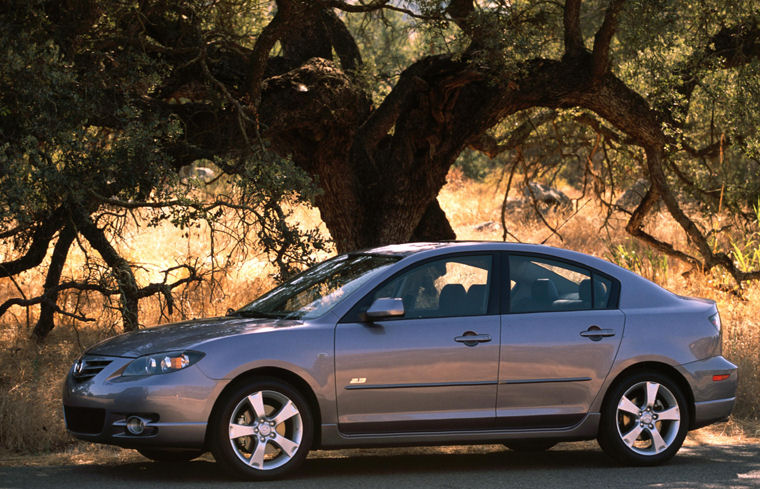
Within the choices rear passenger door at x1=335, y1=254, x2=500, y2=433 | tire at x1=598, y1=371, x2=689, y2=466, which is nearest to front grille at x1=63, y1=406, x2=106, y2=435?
rear passenger door at x1=335, y1=254, x2=500, y2=433

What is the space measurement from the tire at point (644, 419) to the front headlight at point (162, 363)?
2870 millimetres

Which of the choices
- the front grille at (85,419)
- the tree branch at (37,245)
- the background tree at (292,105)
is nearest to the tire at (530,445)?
the background tree at (292,105)

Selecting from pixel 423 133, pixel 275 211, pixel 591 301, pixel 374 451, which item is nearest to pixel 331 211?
pixel 423 133

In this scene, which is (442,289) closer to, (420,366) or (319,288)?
(420,366)

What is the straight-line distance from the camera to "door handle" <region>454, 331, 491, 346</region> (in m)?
6.86

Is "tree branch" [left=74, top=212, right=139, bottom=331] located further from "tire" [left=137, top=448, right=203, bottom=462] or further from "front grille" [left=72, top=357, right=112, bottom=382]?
"front grille" [left=72, top=357, right=112, bottom=382]

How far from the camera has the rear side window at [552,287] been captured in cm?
719

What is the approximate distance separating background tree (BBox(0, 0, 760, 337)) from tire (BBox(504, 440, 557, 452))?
2654 mm

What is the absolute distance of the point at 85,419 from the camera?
6.51m

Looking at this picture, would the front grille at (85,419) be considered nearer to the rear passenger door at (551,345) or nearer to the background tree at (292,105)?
the background tree at (292,105)

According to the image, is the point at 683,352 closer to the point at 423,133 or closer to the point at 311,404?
the point at 311,404

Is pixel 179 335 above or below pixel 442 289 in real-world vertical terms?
below

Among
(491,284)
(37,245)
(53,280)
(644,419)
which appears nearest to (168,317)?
(53,280)

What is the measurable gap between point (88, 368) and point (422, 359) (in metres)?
2.15
